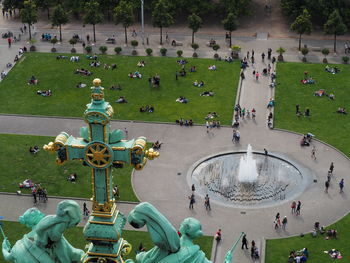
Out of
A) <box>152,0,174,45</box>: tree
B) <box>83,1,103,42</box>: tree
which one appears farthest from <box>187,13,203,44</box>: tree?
<box>83,1,103,42</box>: tree

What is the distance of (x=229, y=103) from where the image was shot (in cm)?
10331

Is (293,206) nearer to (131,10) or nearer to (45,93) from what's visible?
(45,93)

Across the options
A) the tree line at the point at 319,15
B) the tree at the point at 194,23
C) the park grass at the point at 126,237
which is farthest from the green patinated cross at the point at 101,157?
the tree line at the point at 319,15

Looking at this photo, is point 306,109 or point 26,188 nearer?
point 26,188

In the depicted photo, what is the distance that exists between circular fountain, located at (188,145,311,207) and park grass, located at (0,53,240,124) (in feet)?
39.9

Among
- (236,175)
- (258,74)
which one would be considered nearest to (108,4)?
(258,74)

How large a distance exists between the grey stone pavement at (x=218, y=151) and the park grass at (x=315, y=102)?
7.04 ft

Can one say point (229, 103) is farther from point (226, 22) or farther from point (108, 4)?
point (108, 4)

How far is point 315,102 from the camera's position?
4080 inches

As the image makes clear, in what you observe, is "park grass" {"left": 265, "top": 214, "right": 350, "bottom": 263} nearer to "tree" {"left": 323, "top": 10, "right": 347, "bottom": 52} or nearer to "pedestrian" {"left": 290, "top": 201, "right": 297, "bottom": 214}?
"pedestrian" {"left": 290, "top": 201, "right": 297, "bottom": 214}

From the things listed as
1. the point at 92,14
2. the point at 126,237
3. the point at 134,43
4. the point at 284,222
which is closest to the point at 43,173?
the point at 126,237

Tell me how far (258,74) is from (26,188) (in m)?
46.9

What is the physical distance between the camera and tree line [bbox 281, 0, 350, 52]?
408 feet

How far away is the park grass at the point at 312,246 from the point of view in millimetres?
66375
